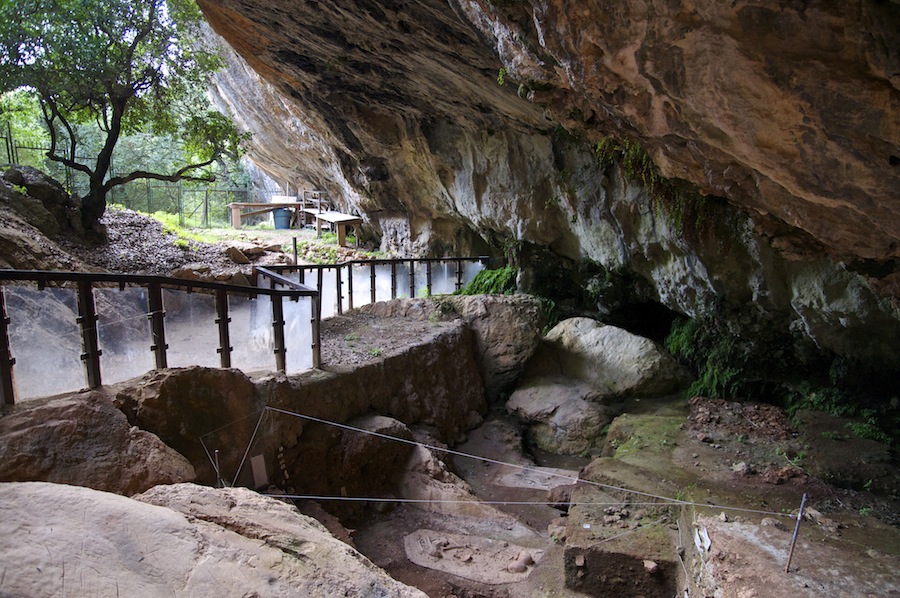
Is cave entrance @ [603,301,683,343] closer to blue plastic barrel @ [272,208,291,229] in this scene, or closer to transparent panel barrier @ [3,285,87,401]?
transparent panel barrier @ [3,285,87,401]

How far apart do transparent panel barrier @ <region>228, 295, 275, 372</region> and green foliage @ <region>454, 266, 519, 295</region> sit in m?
6.83

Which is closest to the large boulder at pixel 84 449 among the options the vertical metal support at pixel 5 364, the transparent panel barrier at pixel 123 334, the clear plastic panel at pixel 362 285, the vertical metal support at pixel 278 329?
the vertical metal support at pixel 5 364

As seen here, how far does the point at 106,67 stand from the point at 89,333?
737 centimetres

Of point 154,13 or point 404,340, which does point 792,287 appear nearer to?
point 404,340

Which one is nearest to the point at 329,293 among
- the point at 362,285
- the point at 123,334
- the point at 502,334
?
the point at 362,285

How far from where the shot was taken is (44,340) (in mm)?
4043

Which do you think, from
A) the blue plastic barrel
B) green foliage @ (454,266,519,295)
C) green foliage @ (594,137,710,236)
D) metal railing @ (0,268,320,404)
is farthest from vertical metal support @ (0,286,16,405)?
the blue plastic barrel

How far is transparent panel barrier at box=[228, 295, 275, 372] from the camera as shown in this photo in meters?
5.39

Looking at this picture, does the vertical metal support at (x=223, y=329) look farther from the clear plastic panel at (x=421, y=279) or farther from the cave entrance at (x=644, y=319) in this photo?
the cave entrance at (x=644, y=319)

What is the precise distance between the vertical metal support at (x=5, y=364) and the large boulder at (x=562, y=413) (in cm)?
645

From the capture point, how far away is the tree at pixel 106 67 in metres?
8.77

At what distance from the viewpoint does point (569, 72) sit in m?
3.98

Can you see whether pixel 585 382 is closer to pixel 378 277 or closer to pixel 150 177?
pixel 378 277

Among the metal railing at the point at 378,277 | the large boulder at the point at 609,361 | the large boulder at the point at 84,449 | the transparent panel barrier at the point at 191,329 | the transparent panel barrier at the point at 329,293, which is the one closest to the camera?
the large boulder at the point at 84,449
